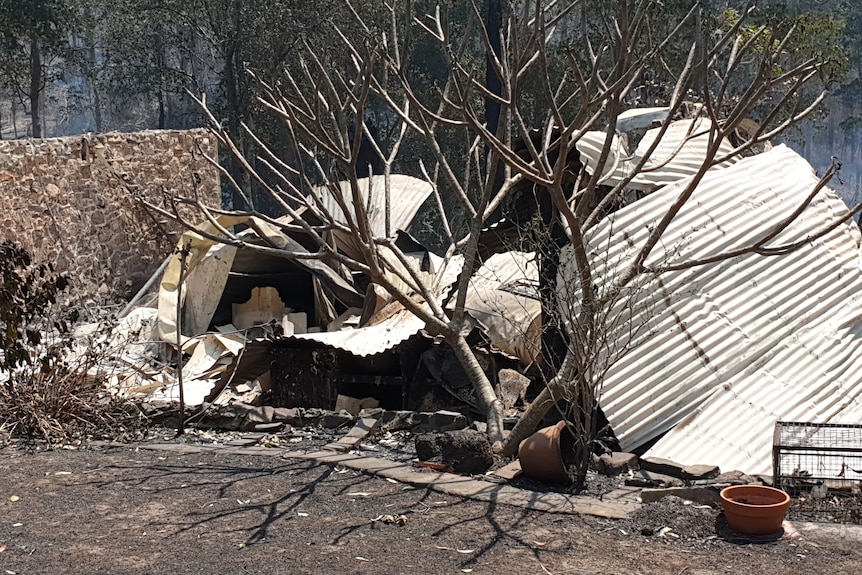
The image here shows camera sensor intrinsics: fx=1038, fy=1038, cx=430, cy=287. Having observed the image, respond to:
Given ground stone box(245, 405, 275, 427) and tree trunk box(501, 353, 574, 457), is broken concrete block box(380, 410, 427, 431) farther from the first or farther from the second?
tree trunk box(501, 353, 574, 457)

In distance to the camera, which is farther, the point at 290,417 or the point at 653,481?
the point at 290,417

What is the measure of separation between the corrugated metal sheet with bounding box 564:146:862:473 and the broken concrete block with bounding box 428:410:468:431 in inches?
38.7

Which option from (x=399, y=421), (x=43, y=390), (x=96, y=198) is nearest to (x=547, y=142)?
(x=399, y=421)

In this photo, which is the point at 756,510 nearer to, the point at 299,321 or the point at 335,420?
the point at 335,420

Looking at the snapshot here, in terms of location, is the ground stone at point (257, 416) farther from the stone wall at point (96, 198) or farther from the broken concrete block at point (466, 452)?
the stone wall at point (96, 198)

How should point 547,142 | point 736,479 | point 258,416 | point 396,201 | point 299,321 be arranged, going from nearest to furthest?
point 736,479 → point 547,142 → point 258,416 → point 299,321 → point 396,201

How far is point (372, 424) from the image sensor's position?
674 cm

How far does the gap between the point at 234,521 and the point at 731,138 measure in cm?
613

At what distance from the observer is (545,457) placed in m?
5.27

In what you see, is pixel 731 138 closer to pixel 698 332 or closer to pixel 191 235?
pixel 698 332

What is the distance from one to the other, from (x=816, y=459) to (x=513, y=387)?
10.5 feet

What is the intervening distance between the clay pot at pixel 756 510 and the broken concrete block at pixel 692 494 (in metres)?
0.29

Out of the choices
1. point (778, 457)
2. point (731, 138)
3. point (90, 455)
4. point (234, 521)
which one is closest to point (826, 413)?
point (778, 457)

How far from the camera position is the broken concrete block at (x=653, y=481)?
536 cm
